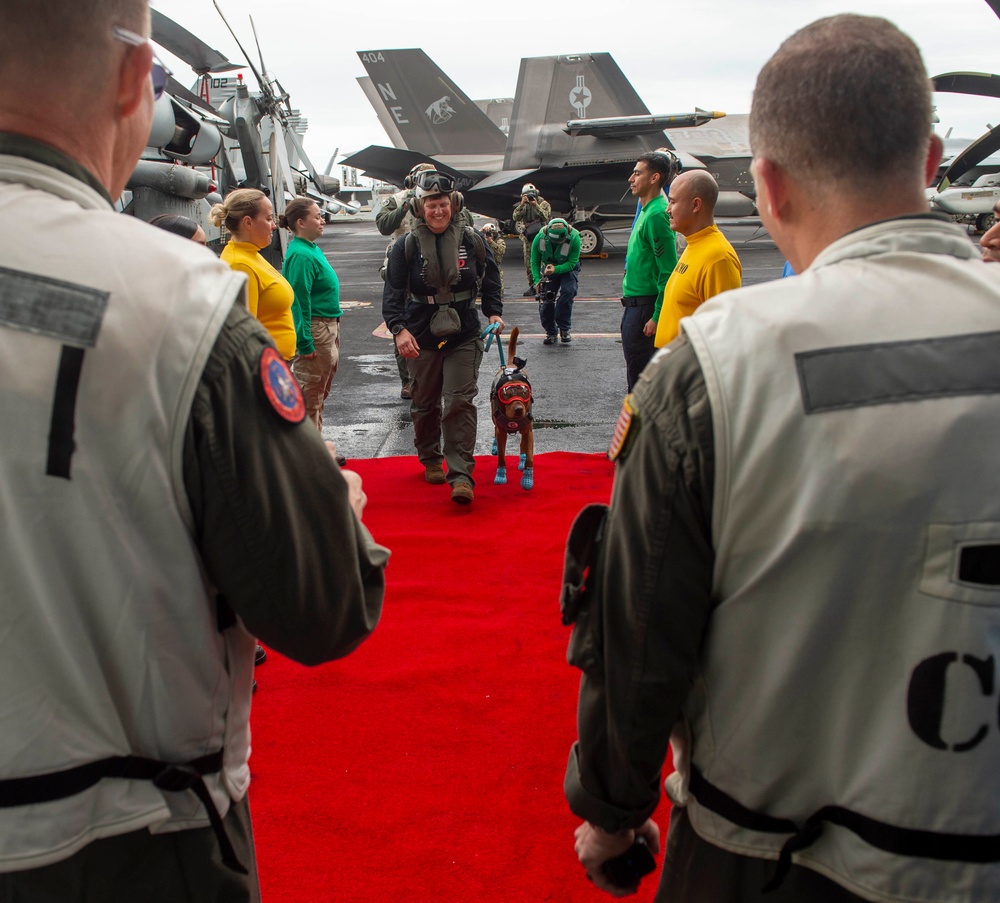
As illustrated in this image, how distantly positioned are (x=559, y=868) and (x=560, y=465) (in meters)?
3.89

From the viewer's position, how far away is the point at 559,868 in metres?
2.42

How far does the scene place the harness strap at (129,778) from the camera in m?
1.05

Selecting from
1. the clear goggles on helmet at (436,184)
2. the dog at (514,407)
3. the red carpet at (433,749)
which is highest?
the clear goggles on helmet at (436,184)

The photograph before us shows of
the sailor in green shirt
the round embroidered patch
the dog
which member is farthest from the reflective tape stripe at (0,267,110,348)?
the sailor in green shirt

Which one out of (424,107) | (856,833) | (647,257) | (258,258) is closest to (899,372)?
(856,833)

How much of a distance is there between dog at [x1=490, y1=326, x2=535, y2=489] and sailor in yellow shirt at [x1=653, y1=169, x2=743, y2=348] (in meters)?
1.00

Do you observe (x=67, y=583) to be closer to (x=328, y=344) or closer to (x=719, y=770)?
(x=719, y=770)

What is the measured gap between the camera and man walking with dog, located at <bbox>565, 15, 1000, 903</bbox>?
3.43 feet

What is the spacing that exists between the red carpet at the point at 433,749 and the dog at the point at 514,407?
3.25 ft

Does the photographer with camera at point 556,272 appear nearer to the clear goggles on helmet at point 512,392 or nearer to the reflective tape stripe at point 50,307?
the clear goggles on helmet at point 512,392

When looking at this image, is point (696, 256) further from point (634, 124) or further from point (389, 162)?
point (389, 162)

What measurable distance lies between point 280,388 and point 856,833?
0.97 metres

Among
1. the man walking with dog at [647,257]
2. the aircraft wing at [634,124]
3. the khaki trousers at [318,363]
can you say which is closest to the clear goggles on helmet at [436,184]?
the khaki trousers at [318,363]

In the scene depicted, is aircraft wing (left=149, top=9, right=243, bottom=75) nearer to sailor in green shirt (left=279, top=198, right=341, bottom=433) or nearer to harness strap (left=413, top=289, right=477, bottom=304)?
sailor in green shirt (left=279, top=198, right=341, bottom=433)
